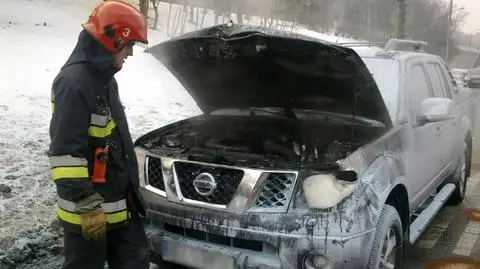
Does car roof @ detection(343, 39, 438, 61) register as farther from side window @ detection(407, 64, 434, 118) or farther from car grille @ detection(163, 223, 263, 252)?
car grille @ detection(163, 223, 263, 252)

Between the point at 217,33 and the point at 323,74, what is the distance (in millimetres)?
820

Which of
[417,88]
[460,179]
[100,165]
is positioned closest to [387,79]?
[417,88]

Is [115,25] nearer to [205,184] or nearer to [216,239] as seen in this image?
[205,184]

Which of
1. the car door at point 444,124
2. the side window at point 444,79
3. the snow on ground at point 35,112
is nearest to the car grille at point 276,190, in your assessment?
the snow on ground at point 35,112

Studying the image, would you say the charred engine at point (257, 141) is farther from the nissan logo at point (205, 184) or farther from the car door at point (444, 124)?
the car door at point (444, 124)

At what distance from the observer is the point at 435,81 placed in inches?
188

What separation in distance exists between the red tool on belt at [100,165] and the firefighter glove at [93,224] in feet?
0.62

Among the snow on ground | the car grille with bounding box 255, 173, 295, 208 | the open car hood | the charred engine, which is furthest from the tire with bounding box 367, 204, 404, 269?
the snow on ground

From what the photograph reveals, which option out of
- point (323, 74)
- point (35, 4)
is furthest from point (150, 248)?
point (35, 4)

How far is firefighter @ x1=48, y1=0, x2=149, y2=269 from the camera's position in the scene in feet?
7.79

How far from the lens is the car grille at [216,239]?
2929 millimetres

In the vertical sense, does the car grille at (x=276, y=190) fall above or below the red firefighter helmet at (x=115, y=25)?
below

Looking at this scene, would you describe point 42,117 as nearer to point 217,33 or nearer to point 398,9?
point 217,33

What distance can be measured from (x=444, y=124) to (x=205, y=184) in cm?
264
